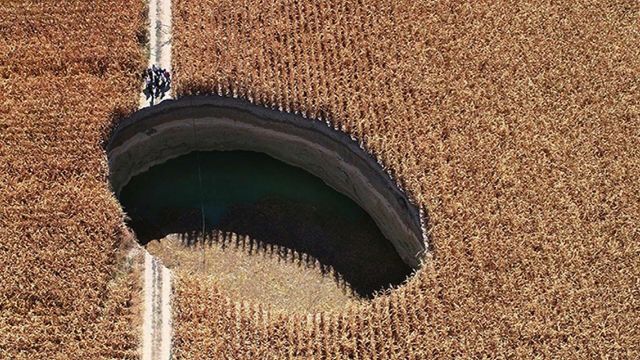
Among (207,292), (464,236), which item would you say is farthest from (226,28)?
(464,236)

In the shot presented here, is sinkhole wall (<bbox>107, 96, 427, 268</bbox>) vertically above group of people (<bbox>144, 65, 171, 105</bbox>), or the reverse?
group of people (<bbox>144, 65, 171, 105</bbox>)

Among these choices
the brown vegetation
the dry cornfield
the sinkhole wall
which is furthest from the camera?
the sinkhole wall

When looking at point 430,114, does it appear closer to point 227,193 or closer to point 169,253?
point 227,193

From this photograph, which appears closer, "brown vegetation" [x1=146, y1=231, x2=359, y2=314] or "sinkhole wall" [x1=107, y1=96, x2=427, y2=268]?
"brown vegetation" [x1=146, y1=231, x2=359, y2=314]

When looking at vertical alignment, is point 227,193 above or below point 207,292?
above

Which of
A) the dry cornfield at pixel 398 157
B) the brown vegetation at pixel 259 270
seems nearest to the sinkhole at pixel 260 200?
the brown vegetation at pixel 259 270

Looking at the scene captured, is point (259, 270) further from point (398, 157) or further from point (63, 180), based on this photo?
point (63, 180)

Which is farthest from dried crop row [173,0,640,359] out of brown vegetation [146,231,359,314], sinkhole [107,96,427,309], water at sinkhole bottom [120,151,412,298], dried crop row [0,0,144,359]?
water at sinkhole bottom [120,151,412,298]

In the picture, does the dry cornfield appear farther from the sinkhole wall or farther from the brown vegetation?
the brown vegetation
